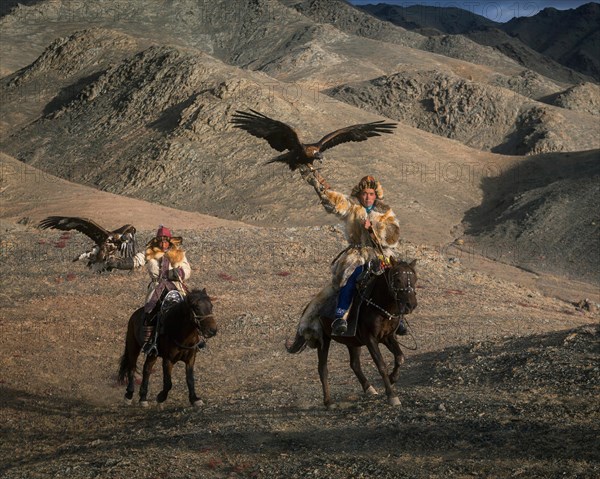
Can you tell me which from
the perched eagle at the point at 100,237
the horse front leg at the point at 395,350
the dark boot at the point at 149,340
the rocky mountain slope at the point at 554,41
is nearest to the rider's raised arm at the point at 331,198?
the horse front leg at the point at 395,350

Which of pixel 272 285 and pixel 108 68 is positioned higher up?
pixel 108 68

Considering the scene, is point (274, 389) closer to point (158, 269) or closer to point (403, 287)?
point (158, 269)

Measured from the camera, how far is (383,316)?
11.9 m

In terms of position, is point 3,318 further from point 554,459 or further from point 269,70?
point 269,70

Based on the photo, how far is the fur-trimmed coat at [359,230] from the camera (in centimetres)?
1226

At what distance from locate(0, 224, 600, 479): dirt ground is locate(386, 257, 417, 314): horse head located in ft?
5.33

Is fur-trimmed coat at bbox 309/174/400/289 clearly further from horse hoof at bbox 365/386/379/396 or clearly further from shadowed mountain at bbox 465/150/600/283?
shadowed mountain at bbox 465/150/600/283

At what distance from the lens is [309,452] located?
10539mm

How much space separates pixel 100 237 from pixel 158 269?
3.75ft

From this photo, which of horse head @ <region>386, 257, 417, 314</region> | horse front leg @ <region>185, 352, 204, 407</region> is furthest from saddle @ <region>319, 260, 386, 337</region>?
horse front leg @ <region>185, 352, 204, 407</region>

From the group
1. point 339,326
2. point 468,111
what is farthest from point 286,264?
point 468,111

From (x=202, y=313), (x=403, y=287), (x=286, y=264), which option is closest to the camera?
(x=403, y=287)

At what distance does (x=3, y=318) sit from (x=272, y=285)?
7.97 metres

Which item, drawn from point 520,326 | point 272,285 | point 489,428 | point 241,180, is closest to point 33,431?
point 489,428
